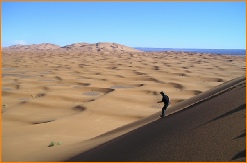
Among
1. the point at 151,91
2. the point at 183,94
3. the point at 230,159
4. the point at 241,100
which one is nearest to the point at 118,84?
the point at 151,91

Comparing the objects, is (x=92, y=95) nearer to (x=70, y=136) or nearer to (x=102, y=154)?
(x=70, y=136)

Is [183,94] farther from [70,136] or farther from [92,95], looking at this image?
[70,136]

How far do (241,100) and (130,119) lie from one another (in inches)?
269

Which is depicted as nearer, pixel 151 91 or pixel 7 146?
pixel 7 146

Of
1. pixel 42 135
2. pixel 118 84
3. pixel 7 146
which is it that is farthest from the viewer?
pixel 118 84

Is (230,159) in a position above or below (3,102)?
above

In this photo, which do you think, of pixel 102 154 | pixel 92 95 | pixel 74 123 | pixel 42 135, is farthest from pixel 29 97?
pixel 102 154

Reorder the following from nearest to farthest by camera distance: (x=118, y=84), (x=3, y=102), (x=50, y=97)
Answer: (x=3, y=102) < (x=50, y=97) < (x=118, y=84)

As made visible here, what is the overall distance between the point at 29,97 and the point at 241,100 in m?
14.1

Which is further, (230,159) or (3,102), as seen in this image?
(3,102)

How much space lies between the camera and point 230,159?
329cm

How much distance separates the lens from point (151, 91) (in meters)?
19.1

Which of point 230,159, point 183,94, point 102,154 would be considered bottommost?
point 183,94

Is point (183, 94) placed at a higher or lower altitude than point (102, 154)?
lower
